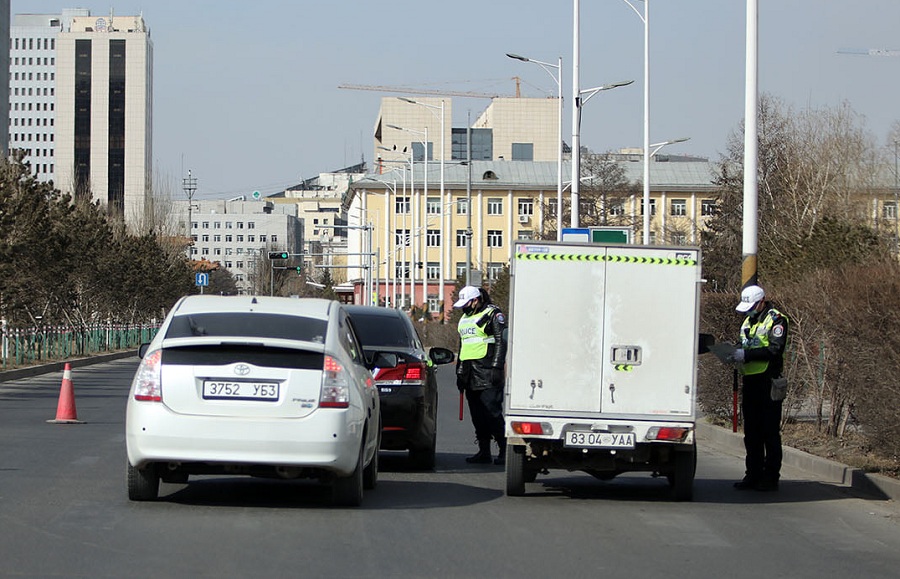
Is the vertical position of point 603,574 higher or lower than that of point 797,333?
lower

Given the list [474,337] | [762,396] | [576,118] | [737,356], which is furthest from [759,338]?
[576,118]

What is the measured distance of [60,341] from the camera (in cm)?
4328

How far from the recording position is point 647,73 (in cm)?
4209

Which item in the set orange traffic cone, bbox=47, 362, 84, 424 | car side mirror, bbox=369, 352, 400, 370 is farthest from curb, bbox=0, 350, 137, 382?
car side mirror, bbox=369, 352, 400, 370

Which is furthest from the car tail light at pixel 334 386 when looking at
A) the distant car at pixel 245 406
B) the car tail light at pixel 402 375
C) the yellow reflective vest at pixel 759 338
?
the yellow reflective vest at pixel 759 338

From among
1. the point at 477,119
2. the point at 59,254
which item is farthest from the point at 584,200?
the point at 477,119

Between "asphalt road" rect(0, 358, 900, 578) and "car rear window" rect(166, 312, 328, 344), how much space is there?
4.36 ft

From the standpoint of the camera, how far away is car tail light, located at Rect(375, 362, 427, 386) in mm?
13625

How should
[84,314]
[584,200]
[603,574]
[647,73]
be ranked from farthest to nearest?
[584,200]
[84,314]
[647,73]
[603,574]

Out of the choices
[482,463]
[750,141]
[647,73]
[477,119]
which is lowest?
[482,463]

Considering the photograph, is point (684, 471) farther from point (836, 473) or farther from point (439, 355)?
point (439, 355)

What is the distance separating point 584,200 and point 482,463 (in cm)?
7739

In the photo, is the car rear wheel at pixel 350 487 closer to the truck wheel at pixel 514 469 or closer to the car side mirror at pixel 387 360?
the truck wheel at pixel 514 469

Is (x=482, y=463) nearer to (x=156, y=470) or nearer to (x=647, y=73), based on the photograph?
(x=156, y=470)
